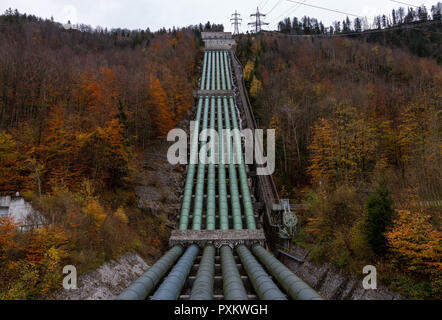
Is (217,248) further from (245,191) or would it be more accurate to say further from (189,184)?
(189,184)

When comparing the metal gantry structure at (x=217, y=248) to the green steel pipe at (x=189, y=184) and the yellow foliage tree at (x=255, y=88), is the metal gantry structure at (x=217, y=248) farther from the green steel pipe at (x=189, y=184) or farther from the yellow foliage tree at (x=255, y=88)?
the yellow foliage tree at (x=255, y=88)

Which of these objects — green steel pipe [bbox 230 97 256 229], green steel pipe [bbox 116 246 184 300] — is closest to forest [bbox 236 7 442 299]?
green steel pipe [bbox 230 97 256 229]

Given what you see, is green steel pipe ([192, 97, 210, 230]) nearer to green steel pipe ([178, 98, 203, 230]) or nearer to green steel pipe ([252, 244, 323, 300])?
green steel pipe ([178, 98, 203, 230])

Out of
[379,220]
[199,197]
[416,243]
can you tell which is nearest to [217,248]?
[199,197]

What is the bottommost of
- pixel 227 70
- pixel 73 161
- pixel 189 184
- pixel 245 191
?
pixel 245 191
